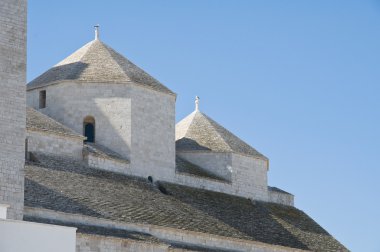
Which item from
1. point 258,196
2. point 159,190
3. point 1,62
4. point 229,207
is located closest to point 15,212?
point 1,62

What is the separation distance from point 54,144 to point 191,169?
765 cm

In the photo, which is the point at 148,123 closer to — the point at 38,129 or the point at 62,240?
the point at 38,129

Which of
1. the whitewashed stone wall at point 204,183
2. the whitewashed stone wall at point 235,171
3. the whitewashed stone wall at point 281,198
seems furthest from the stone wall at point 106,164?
the whitewashed stone wall at point 281,198

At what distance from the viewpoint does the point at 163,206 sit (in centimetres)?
3803

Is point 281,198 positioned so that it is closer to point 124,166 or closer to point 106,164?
point 124,166

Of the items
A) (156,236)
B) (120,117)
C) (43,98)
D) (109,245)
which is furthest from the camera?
(43,98)

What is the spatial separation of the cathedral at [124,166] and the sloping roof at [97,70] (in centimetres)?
5

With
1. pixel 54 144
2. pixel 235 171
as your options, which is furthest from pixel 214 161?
pixel 54 144

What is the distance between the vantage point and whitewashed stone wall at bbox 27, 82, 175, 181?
4066 cm

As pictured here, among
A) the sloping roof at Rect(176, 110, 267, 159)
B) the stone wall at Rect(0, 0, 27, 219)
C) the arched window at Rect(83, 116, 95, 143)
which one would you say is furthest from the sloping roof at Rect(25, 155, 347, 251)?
the arched window at Rect(83, 116, 95, 143)

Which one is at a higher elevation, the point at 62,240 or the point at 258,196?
the point at 258,196

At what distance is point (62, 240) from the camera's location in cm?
2733

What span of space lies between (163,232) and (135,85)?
22.5 feet

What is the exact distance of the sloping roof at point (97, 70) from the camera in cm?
4109
